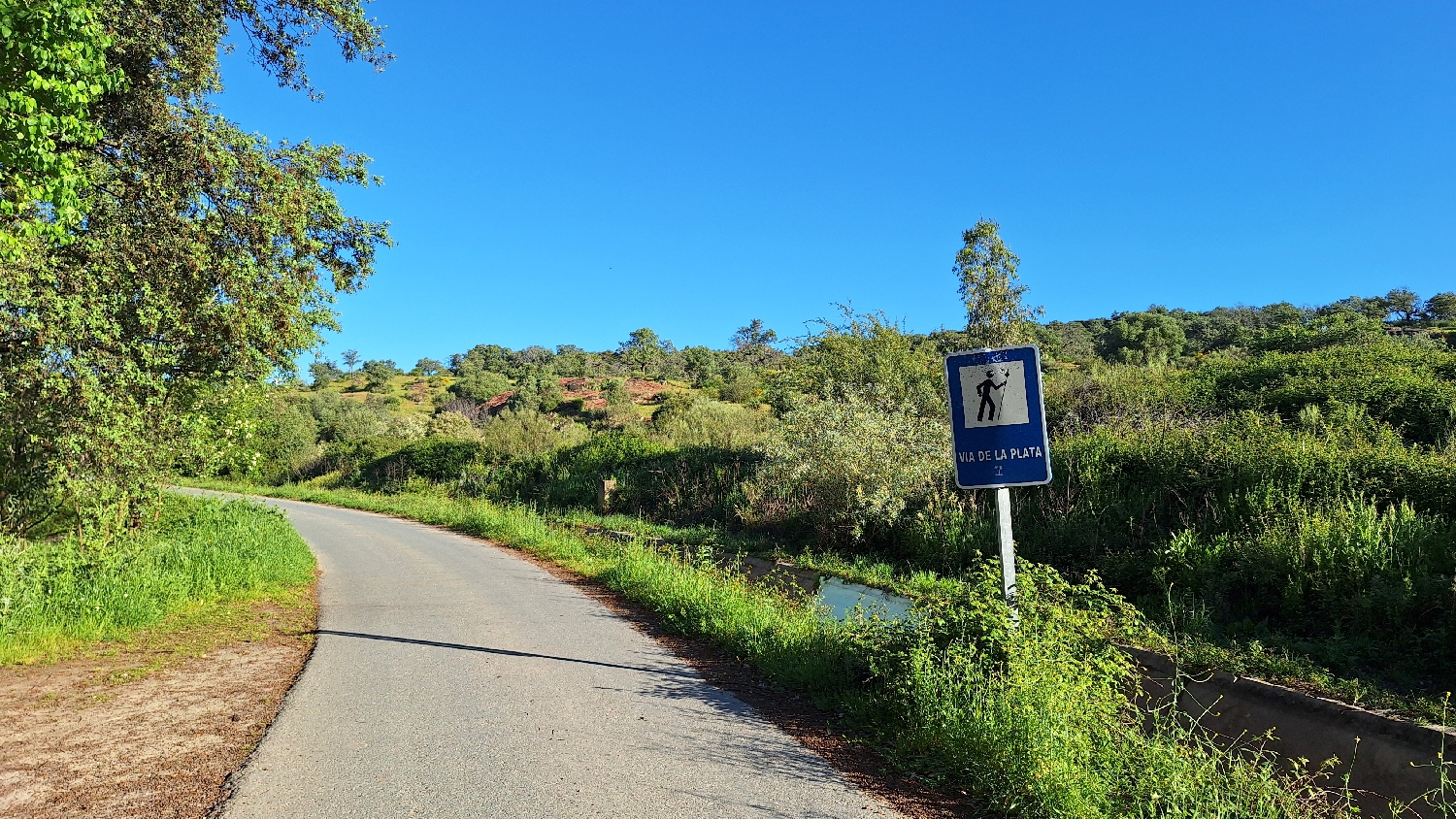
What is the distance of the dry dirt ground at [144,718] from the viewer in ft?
14.1

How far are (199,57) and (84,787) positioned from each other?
9.36 meters

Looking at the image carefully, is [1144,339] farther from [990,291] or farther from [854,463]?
[854,463]

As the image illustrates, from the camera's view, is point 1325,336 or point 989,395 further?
point 1325,336

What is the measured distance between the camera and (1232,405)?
18266 mm

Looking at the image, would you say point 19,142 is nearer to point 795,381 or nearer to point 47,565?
point 47,565

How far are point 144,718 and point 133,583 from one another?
14.3 ft

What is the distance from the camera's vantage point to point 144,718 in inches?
224

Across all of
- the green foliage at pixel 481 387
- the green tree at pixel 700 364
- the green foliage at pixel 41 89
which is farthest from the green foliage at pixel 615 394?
the green foliage at pixel 41 89

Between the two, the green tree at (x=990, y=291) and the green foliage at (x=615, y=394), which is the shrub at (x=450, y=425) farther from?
the green tree at (x=990, y=291)

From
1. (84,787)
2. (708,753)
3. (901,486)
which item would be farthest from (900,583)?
(84,787)

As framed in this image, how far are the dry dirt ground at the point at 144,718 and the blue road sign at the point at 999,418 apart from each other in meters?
4.87

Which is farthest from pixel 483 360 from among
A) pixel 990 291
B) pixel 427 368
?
pixel 990 291

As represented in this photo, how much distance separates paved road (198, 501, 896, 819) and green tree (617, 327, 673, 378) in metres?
71.5

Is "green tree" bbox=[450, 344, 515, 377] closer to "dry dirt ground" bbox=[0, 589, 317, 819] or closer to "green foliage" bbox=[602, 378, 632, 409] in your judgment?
"green foliage" bbox=[602, 378, 632, 409]
